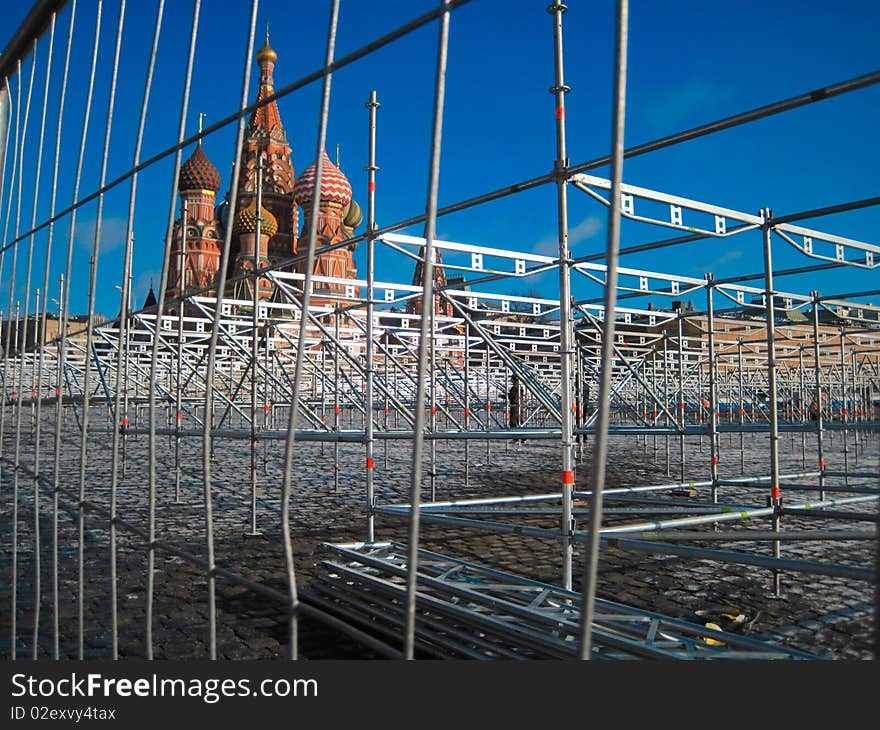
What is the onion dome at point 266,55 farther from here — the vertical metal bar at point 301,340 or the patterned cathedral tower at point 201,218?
the vertical metal bar at point 301,340

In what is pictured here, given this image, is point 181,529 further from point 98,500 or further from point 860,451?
point 860,451

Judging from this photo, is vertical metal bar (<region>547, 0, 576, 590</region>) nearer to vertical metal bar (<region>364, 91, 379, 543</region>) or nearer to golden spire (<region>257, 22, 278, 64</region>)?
vertical metal bar (<region>364, 91, 379, 543</region>)

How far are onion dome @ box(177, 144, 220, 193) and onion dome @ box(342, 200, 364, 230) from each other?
451 inches

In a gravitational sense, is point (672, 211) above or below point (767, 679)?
above

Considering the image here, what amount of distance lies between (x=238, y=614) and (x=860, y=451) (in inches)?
862

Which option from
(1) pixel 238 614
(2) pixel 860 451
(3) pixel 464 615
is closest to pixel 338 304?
(1) pixel 238 614

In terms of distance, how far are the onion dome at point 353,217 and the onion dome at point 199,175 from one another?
11.5 metres

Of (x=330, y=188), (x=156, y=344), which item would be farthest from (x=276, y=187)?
(x=156, y=344)

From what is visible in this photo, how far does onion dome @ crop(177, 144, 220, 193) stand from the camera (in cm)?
5262

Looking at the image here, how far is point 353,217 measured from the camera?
64.2 m

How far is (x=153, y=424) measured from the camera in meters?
2.74

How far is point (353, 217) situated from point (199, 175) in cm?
1481

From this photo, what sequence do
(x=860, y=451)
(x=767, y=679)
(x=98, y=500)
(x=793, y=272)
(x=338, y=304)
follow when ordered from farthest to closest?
(x=860, y=451) < (x=338, y=304) < (x=98, y=500) < (x=793, y=272) < (x=767, y=679)

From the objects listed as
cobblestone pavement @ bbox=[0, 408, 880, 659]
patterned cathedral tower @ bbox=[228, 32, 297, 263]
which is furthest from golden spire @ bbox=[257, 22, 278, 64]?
cobblestone pavement @ bbox=[0, 408, 880, 659]
